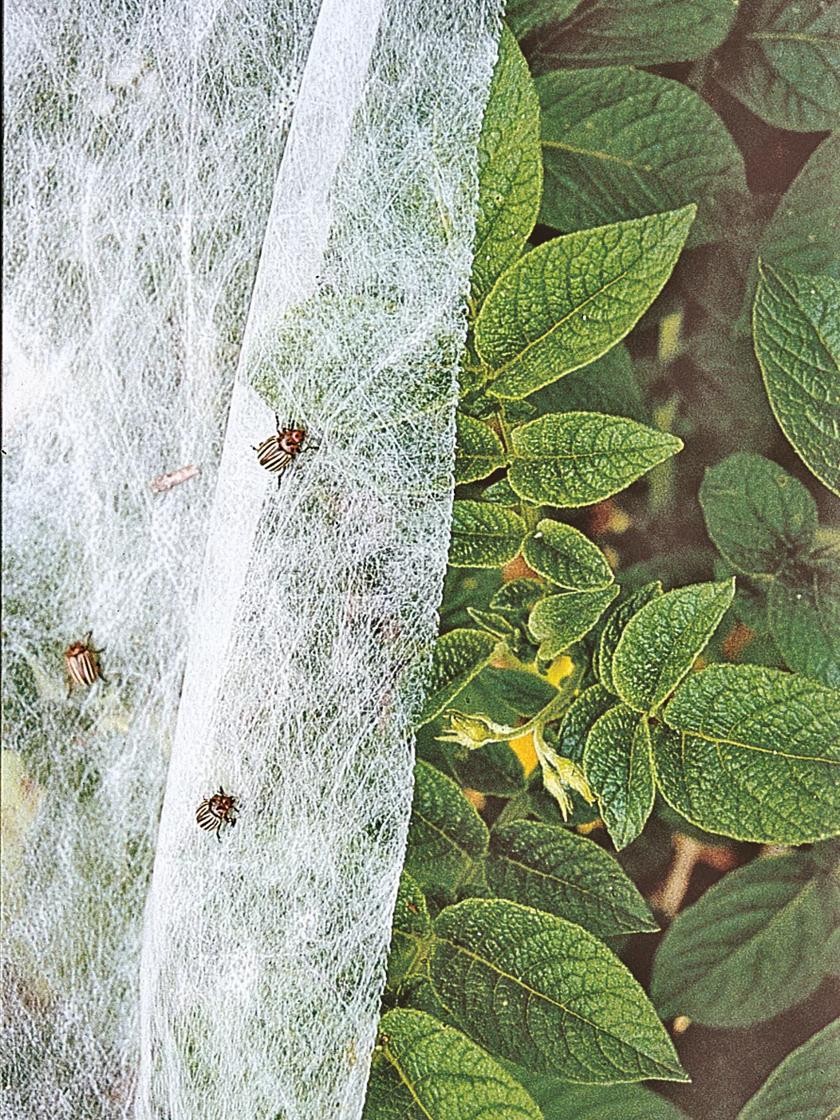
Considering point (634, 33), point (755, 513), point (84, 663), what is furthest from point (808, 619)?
point (84, 663)

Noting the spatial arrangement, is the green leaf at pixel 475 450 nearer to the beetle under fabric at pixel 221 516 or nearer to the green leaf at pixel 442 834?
the beetle under fabric at pixel 221 516

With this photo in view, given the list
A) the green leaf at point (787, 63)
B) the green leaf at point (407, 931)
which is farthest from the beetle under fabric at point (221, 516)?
the green leaf at point (787, 63)

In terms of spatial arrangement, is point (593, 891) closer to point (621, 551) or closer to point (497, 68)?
point (621, 551)

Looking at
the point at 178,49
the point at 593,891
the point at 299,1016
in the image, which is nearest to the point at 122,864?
the point at 299,1016

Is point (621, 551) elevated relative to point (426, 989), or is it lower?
elevated

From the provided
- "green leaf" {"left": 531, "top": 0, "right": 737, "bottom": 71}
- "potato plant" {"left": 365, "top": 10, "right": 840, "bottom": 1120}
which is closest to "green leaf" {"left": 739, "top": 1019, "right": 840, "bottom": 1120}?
"potato plant" {"left": 365, "top": 10, "right": 840, "bottom": 1120}

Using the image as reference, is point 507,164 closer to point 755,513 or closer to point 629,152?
point 629,152
